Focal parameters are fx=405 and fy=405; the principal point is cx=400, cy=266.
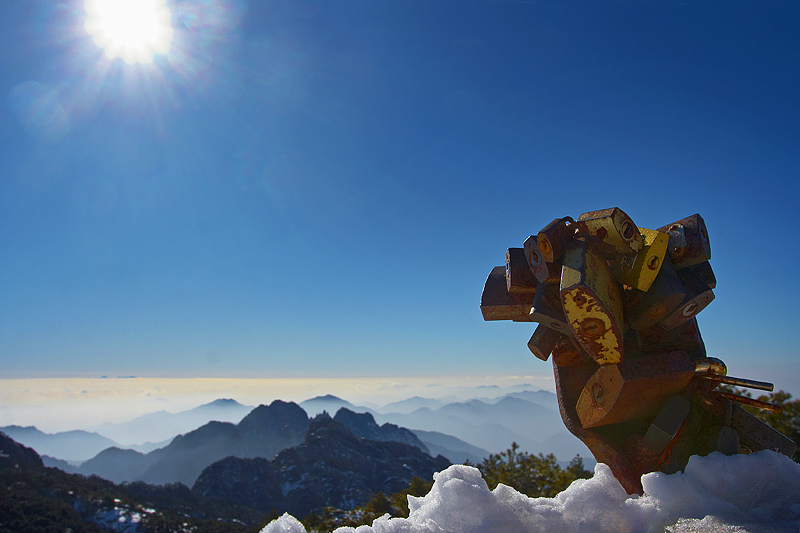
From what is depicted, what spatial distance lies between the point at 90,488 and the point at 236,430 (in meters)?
121

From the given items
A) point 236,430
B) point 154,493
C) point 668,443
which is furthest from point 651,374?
point 236,430

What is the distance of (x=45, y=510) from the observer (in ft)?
143

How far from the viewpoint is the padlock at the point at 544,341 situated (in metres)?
5.22

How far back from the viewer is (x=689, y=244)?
15.0 feet

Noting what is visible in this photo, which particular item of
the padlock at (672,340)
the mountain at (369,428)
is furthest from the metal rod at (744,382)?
the mountain at (369,428)

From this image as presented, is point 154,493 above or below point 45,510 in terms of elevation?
below

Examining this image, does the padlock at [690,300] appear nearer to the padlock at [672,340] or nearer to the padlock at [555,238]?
the padlock at [672,340]

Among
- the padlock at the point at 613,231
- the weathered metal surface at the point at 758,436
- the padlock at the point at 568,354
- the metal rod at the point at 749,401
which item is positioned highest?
the padlock at the point at 613,231

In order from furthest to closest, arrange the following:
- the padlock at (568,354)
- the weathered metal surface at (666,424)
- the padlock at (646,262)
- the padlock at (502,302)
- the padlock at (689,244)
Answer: the padlock at (502,302) → the padlock at (568,354) → the padlock at (689,244) → the padlock at (646,262) → the weathered metal surface at (666,424)

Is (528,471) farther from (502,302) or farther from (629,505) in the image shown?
(629,505)

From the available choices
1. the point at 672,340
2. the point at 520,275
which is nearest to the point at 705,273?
the point at 672,340

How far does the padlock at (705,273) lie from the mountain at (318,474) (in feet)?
235

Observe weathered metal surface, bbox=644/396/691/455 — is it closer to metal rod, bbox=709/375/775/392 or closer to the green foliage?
metal rod, bbox=709/375/775/392

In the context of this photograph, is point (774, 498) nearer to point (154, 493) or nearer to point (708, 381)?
point (708, 381)
